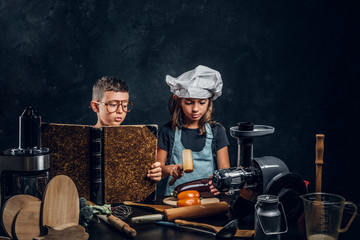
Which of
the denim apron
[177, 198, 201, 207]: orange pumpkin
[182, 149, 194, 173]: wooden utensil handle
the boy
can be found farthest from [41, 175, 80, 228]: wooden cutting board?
the denim apron

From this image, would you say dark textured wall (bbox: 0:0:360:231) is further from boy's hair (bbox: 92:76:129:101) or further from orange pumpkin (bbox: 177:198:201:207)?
orange pumpkin (bbox: 177:198:201:207)

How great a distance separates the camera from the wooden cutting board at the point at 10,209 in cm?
171

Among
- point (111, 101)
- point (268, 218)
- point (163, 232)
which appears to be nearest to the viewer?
point (268, 218)

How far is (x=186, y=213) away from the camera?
2037mm

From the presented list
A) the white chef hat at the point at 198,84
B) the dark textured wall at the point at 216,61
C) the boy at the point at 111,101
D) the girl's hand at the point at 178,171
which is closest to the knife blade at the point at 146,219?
the girl's hand at the point at 178,171

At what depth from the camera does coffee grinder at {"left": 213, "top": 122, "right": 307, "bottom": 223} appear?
2000mm

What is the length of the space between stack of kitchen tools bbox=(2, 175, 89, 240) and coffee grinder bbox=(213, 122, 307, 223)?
68 cm

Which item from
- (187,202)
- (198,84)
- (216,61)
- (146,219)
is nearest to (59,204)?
(146,219)

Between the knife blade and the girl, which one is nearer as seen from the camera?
the knife blade

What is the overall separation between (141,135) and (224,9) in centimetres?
200

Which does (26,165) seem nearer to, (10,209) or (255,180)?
(10,209)

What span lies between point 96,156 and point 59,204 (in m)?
0.50

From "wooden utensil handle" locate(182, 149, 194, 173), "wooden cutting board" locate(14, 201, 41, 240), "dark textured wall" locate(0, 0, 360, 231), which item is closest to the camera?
"wooden cutting board" locate(14, 201, 41, 240)

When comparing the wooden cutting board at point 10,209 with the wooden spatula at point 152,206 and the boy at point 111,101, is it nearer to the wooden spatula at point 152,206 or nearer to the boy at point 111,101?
the wooden spatula at point 152,206
